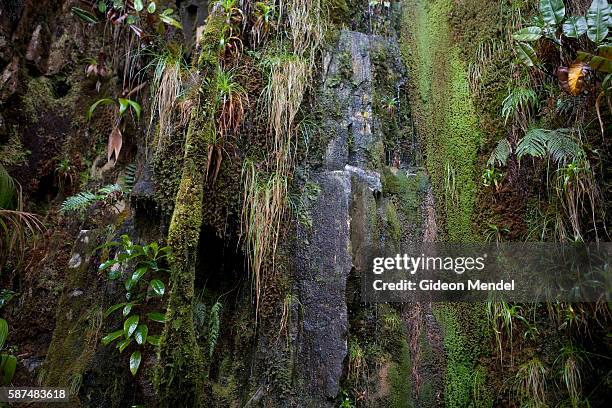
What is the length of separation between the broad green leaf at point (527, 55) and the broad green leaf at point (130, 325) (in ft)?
9.79

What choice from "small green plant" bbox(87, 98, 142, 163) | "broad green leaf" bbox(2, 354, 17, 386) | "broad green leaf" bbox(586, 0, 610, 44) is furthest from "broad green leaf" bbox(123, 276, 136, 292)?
"broad green leaf" bbox(586, 0, 610, 44)

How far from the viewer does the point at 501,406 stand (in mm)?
2814

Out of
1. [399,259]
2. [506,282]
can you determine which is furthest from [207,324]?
[506,282]

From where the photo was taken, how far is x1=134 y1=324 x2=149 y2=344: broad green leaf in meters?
2.72

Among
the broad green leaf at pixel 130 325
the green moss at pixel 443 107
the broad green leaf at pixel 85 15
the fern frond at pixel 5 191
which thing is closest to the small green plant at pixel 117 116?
the broad green leaf at pixel 85 15

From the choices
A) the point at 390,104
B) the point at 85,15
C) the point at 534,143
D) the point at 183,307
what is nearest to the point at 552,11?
the point at 534,143

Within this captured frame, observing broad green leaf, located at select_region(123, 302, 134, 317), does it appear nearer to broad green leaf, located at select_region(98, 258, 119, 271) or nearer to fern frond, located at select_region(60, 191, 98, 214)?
broad green leaf, located at select_region(98, 258, 119, 271)

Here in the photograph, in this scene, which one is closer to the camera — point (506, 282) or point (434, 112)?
point (506, 282)

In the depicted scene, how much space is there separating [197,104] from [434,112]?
6.07 feet

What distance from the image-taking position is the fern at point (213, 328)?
2809 millimetres

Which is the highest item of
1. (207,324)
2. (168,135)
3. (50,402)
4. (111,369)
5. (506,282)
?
(168,135)

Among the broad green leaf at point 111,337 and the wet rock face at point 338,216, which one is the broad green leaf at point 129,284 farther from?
the wet rock face at point 338,216

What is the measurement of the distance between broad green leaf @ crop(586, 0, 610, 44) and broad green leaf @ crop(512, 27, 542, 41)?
27 centimetres

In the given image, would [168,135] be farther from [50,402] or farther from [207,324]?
[50,402]
